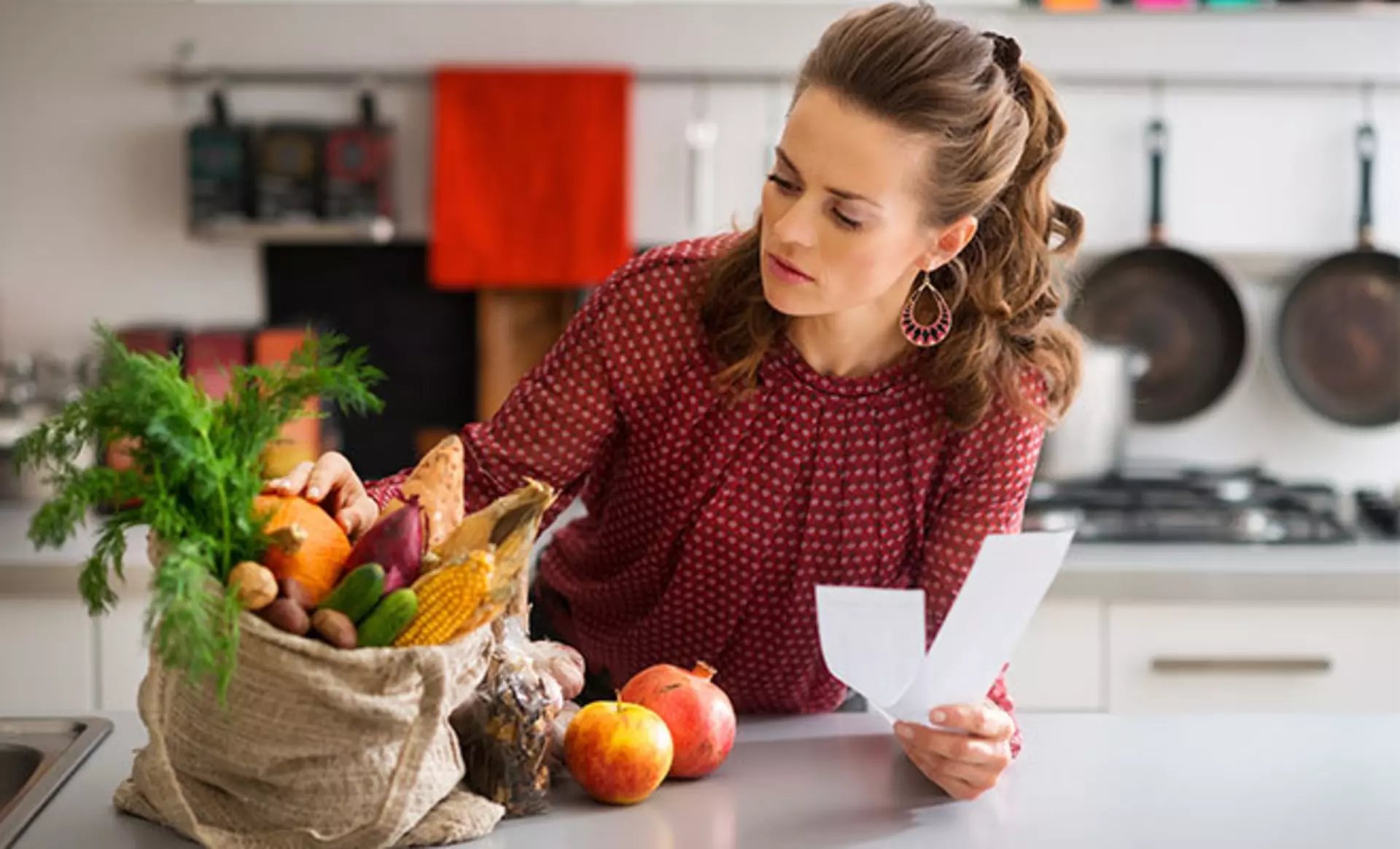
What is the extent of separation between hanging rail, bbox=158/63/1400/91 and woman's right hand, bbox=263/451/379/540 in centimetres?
192

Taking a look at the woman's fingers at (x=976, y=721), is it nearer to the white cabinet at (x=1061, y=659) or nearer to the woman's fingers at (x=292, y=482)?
the woman's fingers at (x=292, y=482)

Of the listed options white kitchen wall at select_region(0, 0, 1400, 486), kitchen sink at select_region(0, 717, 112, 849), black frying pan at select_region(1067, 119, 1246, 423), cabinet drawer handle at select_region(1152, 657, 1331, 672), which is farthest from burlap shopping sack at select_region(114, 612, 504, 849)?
black frying pan at select_region(1067, 119, 1246, 423)

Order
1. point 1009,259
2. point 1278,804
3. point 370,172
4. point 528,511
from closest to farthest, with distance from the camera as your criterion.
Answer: point 528,511 → point 1278,804 → point 1009,259 → point 370,172

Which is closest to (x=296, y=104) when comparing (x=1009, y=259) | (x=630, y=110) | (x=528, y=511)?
(x=630, y=110)

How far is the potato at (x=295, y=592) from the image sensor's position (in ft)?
3.43

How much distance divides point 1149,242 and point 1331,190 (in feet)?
1.24

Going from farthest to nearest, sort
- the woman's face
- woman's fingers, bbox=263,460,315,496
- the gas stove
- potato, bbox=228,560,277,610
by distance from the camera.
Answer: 1. the gas stove
2. the woman's face
3. woman's fingers, bbox=263,460,315,496
4. potato, bbox=228,560,277,610

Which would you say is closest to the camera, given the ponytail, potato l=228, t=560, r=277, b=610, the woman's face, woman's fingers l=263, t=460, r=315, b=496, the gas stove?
potato l=228, t=560, r=277, b=610

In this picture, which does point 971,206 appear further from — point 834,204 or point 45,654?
point 45,654

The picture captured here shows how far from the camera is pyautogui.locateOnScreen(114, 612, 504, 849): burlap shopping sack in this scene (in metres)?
1.04

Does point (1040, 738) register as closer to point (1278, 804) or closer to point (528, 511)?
point (1278, 804)

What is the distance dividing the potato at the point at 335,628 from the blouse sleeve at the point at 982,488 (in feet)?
2.29

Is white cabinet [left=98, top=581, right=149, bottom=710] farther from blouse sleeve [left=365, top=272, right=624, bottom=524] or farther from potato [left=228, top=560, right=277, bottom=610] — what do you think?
potato [left=228, top=560, right=277, bottom=610]

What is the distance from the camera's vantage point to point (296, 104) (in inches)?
120
